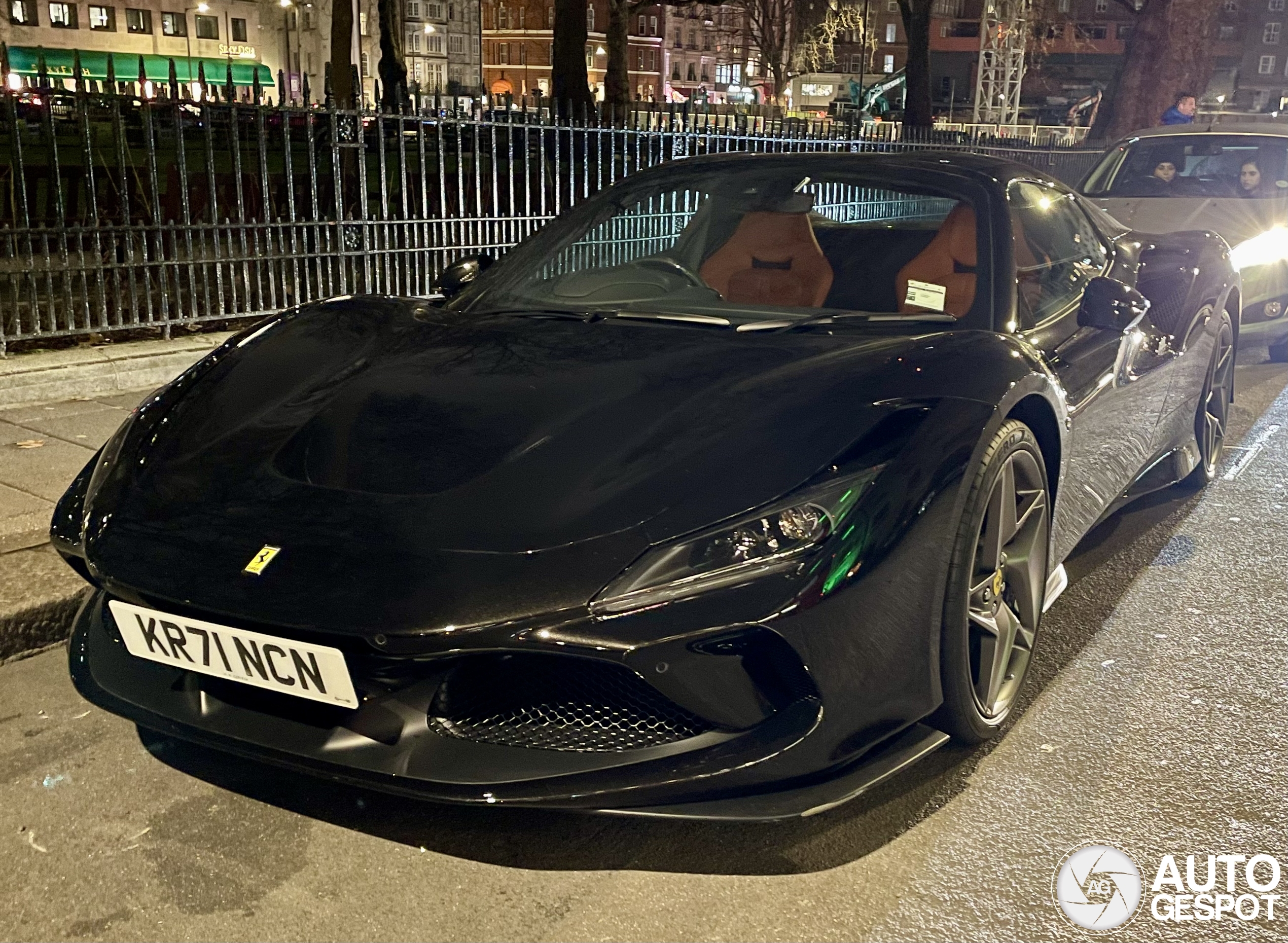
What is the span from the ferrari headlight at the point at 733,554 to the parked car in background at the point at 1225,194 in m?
6.24

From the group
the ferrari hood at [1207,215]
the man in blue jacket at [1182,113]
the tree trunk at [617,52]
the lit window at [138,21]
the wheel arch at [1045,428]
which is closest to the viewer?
the wheel arch at [1045,428]

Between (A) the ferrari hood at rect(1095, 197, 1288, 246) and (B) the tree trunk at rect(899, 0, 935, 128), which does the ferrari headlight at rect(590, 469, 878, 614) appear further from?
(B) the tree trunk at rect(899, 0, 935, 128)

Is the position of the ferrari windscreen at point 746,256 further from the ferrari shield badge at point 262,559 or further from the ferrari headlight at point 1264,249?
the ferrari headlight at point 1264,249

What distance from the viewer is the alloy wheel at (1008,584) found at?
8.84 feet

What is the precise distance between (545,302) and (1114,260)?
2126 millimetres

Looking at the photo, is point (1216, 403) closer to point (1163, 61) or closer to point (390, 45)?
point (1163, 61)

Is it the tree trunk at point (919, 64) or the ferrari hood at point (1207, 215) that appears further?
the tree trunk at point (919, 64)

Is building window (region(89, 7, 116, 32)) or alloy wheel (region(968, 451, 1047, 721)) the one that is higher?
building window (region(89, 7, 116, 32))

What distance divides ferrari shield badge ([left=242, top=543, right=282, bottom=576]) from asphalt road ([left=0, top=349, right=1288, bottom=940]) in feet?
1.85

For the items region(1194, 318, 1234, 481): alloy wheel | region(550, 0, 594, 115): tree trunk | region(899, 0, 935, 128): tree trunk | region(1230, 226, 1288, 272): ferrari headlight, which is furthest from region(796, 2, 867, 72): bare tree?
region(1194, 318, 1234, 481): alloy wheel

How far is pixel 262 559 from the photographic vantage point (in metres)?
2.28

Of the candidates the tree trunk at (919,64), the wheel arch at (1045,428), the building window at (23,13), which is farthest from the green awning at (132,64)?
the wheel arch at (1045,428)

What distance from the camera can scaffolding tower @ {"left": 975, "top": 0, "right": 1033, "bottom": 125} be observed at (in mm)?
34344

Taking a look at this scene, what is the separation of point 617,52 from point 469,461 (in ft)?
98.8
